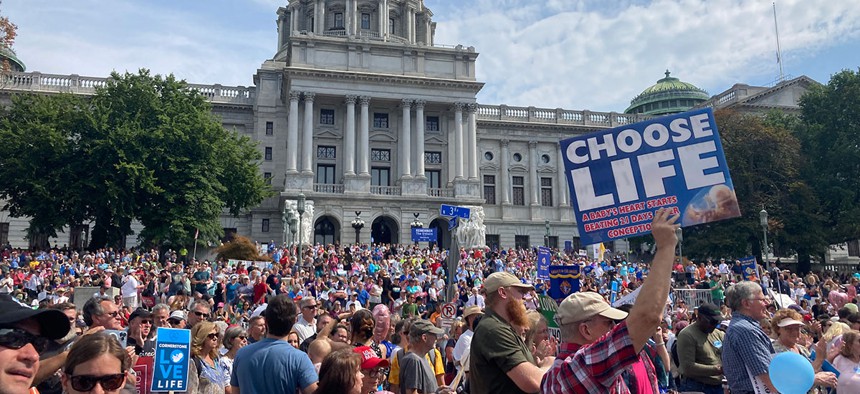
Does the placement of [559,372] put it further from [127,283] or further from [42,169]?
[42,169]

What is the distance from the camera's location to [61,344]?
4.65 metres

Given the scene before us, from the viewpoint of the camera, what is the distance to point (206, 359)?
20.6ft

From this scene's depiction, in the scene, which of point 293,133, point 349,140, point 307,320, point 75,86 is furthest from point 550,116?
point 307,320

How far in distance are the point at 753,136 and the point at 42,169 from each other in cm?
4455

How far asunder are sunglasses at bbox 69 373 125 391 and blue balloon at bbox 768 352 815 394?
175 inches

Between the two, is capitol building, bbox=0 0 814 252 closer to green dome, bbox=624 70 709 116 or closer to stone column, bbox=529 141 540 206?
stone column, bbox=529 141 540 206

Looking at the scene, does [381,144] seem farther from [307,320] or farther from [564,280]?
[307,320]

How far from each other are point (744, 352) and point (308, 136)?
43.1 metres

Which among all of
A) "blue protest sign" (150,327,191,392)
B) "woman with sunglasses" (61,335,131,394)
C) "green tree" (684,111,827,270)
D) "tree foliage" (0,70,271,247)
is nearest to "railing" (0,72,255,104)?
"tree foliage" (0,70,271,247)

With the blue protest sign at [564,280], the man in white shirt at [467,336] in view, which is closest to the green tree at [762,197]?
the blue protest sign at [564,280]

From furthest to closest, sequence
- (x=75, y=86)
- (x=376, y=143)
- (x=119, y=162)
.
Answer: (x=376, y=143)
(x=75, y=86)
(x=119, y=162)

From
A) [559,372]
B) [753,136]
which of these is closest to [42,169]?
[559,372]

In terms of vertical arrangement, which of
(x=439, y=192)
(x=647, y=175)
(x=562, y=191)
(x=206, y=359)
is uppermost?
(x=562, y=191)

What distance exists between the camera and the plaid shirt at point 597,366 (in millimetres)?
3152
